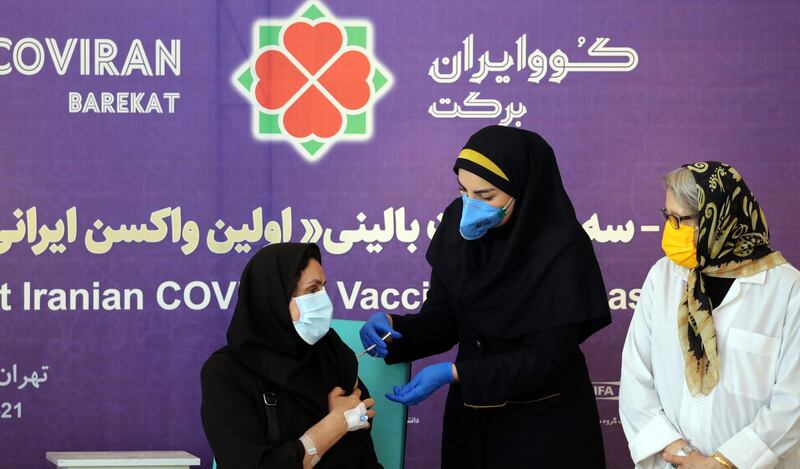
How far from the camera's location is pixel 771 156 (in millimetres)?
3580

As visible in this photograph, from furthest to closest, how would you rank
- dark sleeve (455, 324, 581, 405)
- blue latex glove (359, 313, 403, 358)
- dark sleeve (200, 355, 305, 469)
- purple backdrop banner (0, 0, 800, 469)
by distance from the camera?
purple backdrop banner (0, 0, 800, 469)
blue latex glove (359, 313, 403, 358)
dark sleeve (455, 324, 581, 405)
dark sleeve (200, 355, 305, 469)

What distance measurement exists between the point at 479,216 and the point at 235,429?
77 centimetres

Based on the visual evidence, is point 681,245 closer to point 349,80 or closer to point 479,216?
point 479,216

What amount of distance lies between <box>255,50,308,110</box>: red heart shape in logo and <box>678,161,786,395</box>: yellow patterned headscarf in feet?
5.42

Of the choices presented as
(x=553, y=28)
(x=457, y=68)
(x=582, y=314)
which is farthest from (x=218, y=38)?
(x=582, y=314)

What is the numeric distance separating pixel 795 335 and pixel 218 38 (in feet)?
7.29

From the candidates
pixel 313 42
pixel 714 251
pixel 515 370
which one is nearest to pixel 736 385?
pixel 714 251

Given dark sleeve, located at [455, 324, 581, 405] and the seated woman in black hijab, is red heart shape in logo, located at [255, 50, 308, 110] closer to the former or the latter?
the seated woman in black hijab

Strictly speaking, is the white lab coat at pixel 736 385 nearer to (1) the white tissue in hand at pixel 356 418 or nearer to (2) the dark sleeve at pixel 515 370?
(2) the dark sleeve at pixel 515 370

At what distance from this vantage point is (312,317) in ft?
7.59

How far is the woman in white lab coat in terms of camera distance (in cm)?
222

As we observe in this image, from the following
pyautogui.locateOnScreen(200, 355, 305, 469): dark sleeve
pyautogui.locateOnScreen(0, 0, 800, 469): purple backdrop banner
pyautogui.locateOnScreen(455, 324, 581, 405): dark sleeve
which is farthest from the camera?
pyautogui.locateOnScreen(0, 0, 800, 469): purple backdrop banner

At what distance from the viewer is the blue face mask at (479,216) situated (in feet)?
7.75

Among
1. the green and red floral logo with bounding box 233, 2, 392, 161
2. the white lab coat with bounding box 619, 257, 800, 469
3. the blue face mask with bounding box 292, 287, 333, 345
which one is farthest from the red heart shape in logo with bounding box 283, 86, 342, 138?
the white lab coat with bounding box 619, 257, 800, 469
